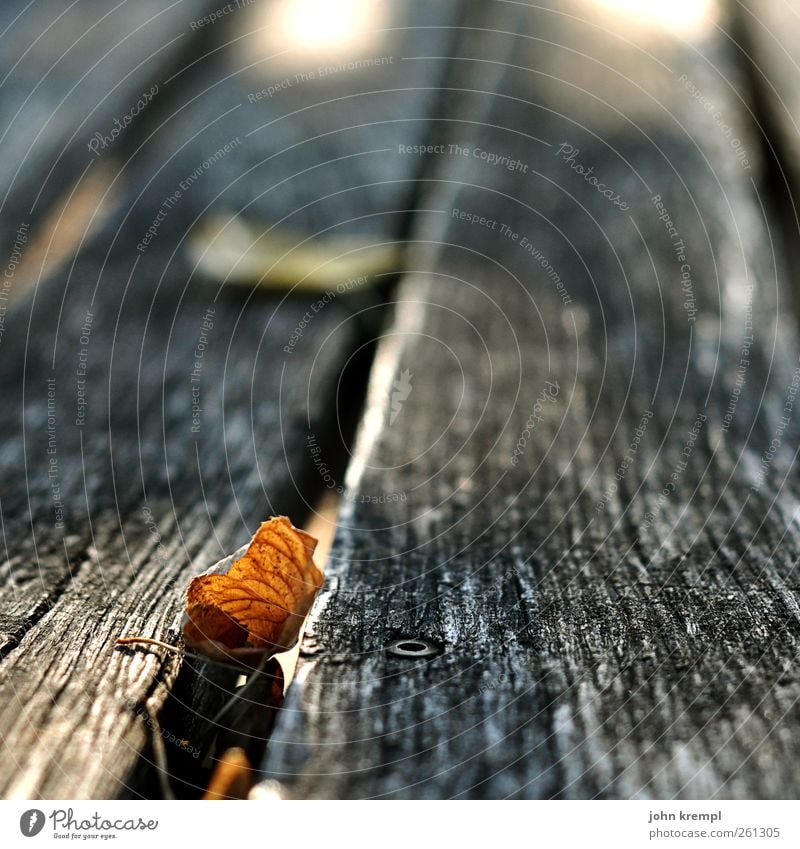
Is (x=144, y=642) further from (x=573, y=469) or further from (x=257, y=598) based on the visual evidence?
(x=573, y=469)

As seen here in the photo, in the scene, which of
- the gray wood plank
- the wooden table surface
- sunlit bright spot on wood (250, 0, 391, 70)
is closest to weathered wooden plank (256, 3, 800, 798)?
the wooden table surface

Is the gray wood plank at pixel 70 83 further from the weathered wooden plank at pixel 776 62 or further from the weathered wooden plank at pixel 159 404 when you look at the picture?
the weathered wooden plank at pixel 776 62

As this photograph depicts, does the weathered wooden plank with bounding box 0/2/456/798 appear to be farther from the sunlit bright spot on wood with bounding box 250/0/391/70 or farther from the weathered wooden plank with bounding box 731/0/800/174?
the weathered wooden plank with bounding box 731/0/800/174

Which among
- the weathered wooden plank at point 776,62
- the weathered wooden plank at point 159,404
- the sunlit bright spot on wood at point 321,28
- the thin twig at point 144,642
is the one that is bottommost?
the thin twig at point 144,642

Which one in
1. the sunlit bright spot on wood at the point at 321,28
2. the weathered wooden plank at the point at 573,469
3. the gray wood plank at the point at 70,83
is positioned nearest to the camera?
the weathered wooden plank at the point at 573,469

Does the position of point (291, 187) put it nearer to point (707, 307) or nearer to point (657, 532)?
point (707, 307)

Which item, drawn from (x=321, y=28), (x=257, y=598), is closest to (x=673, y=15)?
(x=321, y=28)

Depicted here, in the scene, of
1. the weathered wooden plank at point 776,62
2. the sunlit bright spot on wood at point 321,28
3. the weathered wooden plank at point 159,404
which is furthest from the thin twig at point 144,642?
the sunlit bright spot on wood at point 321,28
